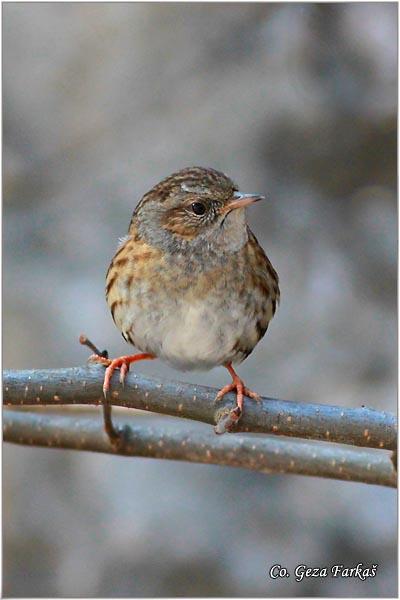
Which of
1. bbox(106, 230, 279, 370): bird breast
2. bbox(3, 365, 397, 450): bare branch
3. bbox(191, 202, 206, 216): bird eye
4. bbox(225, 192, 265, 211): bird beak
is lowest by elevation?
bbox(3, 365, 397, 450): bare branch

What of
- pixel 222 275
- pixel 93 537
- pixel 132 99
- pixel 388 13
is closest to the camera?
pixel 222 275

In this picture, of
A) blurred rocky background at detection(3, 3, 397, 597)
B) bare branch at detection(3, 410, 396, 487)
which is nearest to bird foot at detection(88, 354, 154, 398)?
bare branch at detection(3, 410, 396, 487)

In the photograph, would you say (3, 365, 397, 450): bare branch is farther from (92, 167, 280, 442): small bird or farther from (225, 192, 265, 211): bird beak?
(225, 192, 265, 211): bird beak

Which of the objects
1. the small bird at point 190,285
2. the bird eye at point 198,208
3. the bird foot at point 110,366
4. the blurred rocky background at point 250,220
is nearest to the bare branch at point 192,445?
the small bird at point 190,285

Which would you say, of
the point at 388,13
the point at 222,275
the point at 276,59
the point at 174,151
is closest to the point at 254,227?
the point at 174,151

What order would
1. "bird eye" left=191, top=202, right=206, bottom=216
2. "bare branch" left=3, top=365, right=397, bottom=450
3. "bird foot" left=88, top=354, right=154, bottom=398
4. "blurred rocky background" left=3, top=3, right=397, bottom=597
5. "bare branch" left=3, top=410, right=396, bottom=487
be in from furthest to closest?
"blurred rocky background" left=3, top=3, right=397, bottom=597 < "bare branch" left=3, top=410, right=396, bottom=487 < "bird eye" left=191, top=202, right=206, bottom=216 < "bird foot" left=88, top=354, right=154, bottom=398 < "bare branch" left=3, top=365, right=397, bottom=450

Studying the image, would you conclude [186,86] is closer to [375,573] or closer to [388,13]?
[388,13]
